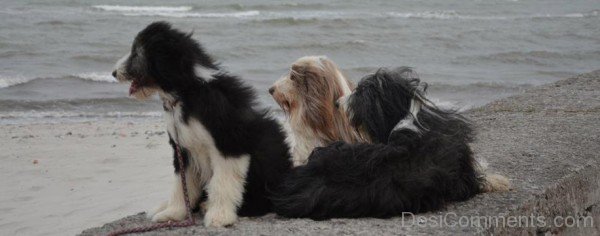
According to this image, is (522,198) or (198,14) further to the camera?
(198,14)

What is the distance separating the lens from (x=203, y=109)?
13.4ft

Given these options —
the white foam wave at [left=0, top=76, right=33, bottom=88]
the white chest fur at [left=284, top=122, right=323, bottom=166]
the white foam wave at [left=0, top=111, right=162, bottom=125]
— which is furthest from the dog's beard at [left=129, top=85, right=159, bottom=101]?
the white foam wave at [left=0, top=76, right=33, bottom=88]

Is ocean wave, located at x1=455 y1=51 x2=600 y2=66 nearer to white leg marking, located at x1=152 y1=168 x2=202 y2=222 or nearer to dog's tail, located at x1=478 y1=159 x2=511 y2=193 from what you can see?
dog's tail, located at x1=478 y1=159 x2=511 y2=193

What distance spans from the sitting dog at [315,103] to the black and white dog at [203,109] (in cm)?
125

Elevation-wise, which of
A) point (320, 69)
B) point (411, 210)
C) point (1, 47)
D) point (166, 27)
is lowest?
point (1, 47)

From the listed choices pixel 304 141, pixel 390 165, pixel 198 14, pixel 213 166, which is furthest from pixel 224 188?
pixel 198 14

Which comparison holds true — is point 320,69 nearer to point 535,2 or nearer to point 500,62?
point 500,62

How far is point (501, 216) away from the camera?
4074mm

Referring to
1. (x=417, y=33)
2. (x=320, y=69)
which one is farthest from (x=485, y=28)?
(x=320, y=69)

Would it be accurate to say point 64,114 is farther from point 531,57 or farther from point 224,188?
point 531,57

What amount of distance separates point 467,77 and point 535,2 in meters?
26.7

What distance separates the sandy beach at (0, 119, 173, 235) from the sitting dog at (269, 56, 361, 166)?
2393 millimetres

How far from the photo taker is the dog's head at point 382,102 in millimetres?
4559

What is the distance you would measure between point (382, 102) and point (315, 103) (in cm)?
104
